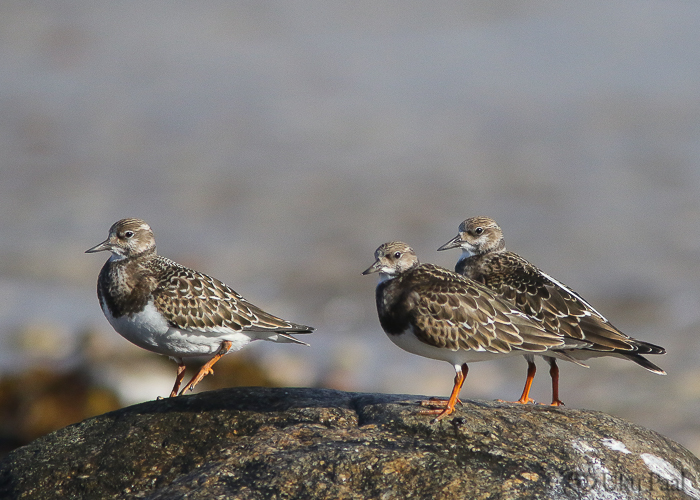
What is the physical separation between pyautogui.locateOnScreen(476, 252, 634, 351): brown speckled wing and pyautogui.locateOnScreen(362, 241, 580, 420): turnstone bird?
434 mm

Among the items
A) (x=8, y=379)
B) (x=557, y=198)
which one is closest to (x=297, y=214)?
(x=557, y=198)

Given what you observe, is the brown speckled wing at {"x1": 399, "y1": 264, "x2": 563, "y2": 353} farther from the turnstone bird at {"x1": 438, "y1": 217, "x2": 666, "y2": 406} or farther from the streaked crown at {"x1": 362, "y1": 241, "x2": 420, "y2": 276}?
the turnstone bird at {"x1": 438, "y1": 217, "x2": 666, "y2": 406}

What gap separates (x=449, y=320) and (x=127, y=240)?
253cm

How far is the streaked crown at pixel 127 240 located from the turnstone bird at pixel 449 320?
1835 mm

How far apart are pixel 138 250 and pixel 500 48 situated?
56.6ft

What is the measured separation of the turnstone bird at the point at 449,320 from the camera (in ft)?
16.9

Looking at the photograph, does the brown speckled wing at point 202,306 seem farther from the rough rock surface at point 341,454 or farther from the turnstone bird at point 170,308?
the rough rock surface at point 341,454

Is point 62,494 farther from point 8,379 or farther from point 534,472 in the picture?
point 8,379

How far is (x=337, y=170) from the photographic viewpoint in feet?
60.1

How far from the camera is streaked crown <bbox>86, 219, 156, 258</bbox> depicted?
246 inches

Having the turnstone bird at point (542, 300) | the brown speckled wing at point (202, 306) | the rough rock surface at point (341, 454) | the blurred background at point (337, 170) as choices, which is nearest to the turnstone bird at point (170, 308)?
the brown speckled wing at point (202, 306)

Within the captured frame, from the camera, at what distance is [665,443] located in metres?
5.15

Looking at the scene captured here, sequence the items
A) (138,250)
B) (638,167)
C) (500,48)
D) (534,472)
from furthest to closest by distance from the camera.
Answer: (500,48) < (638,167) < (138,250) < (534,472)

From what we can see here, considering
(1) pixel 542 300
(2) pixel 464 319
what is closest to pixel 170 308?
(2) pixel 464 319
